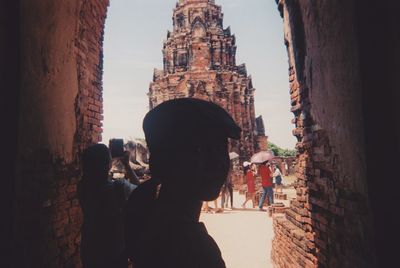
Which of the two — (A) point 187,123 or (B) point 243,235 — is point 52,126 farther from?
(B) point 243,235

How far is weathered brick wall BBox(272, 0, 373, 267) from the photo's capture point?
8.08ft

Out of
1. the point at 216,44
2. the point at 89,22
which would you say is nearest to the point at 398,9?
the point at 89,22

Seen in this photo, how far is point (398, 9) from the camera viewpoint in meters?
2.03

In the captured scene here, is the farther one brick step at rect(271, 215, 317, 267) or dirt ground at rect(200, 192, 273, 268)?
dirt ground at rect(200, 192, 273, 268)

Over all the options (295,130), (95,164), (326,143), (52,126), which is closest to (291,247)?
(295,130)

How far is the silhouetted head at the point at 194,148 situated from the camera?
1.23 metres

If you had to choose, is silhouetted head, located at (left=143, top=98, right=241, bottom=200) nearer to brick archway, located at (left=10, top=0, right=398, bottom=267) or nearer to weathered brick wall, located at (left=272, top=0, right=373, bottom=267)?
brick archway, located at (left=10, top=0, right=398, bottom=267)

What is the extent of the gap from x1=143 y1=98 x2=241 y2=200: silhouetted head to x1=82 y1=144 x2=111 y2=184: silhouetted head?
1.59 meters

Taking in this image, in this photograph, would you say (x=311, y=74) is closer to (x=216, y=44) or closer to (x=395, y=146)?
(x=395, y=146)

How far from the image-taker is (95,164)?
2.71m

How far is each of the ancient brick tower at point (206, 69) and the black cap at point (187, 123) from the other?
2088cm

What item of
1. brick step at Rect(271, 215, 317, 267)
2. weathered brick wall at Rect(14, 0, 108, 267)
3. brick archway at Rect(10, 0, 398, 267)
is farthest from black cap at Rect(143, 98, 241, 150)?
brick step at Rect(271, 215, 317, 267)

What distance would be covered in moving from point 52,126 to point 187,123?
7.75ft

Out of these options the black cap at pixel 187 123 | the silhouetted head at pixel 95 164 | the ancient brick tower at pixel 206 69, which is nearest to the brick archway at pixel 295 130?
the silhouetted head at pixel 95 164
